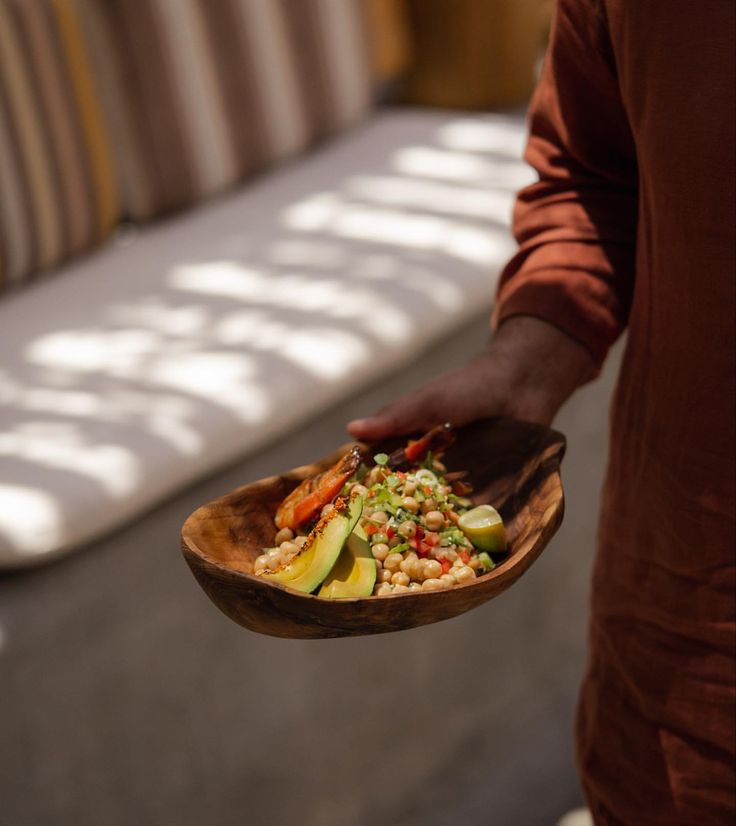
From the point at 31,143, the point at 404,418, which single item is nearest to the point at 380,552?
the point at 404,418

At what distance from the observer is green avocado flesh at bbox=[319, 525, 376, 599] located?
0.71 meters

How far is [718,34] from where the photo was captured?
656 mm

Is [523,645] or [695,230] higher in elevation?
[695,230]

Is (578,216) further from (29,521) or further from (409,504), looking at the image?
(29,521)

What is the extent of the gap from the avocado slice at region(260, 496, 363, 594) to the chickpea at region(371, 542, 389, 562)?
4cm

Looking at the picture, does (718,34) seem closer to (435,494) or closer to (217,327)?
(435,494)

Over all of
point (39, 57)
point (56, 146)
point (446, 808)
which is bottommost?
point (446, 808)

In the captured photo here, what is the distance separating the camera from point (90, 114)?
80.2 inches

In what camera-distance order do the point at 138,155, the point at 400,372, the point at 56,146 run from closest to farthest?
the point at 400,372
the point at 56,146
the point at 138,155

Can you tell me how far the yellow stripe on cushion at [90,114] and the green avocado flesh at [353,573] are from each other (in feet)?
4.78

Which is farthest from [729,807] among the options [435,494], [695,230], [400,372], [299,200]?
[299,200]

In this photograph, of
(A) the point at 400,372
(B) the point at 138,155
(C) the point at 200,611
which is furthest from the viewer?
(B) the point at 138,155

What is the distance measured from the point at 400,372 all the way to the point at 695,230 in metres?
0.98

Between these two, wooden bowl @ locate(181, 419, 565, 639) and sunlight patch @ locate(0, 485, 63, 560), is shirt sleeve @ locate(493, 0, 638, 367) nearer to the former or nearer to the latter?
wooden bowl @ locate(181, 419, 565, 639)
